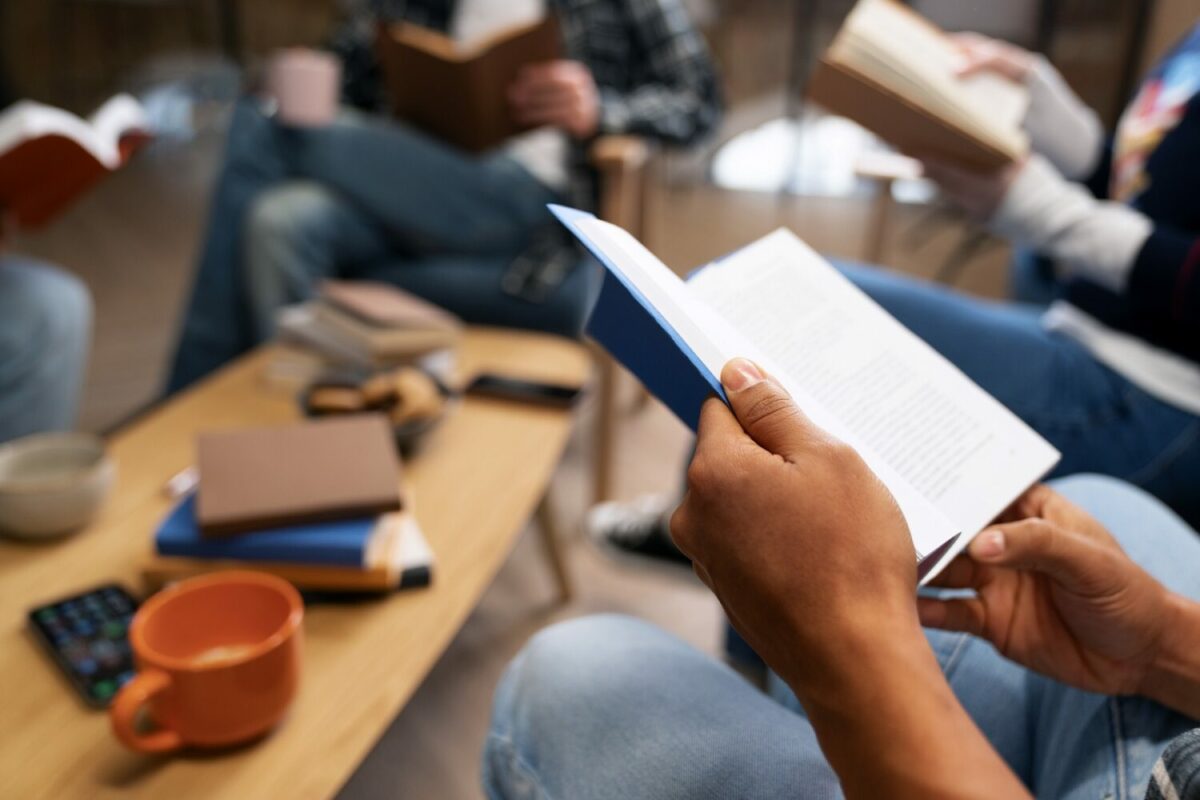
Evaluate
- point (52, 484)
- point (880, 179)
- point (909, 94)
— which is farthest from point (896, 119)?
point (52, 484)

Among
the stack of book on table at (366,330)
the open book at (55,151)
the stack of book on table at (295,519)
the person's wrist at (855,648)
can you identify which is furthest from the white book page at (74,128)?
the person's wrist at (855,648)

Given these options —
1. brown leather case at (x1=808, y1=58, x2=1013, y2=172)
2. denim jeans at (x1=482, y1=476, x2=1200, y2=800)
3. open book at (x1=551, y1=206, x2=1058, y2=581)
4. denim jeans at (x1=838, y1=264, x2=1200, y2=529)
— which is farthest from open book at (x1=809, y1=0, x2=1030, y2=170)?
denim jeans at (x1=482, y1=476, x2=1200, y2=800)

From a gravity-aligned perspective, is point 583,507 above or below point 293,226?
below

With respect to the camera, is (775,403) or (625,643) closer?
(775,403)

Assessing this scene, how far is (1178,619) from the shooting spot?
0.56m

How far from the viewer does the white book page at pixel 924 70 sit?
91 cm

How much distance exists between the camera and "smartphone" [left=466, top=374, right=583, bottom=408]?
1.21 m

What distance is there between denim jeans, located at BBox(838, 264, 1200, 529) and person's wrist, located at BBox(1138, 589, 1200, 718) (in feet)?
1.38

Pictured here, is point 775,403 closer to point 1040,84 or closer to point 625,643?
point 625,643

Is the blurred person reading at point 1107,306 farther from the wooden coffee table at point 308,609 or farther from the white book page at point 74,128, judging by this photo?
the white book page at point 74,128

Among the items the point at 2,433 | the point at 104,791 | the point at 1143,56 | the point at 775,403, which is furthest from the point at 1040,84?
the point at 1143,56

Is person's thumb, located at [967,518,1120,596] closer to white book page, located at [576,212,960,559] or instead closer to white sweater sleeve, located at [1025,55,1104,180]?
white book page, located at [576,212,960,559]

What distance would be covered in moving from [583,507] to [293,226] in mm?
679

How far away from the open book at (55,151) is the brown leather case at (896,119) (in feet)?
2.82
